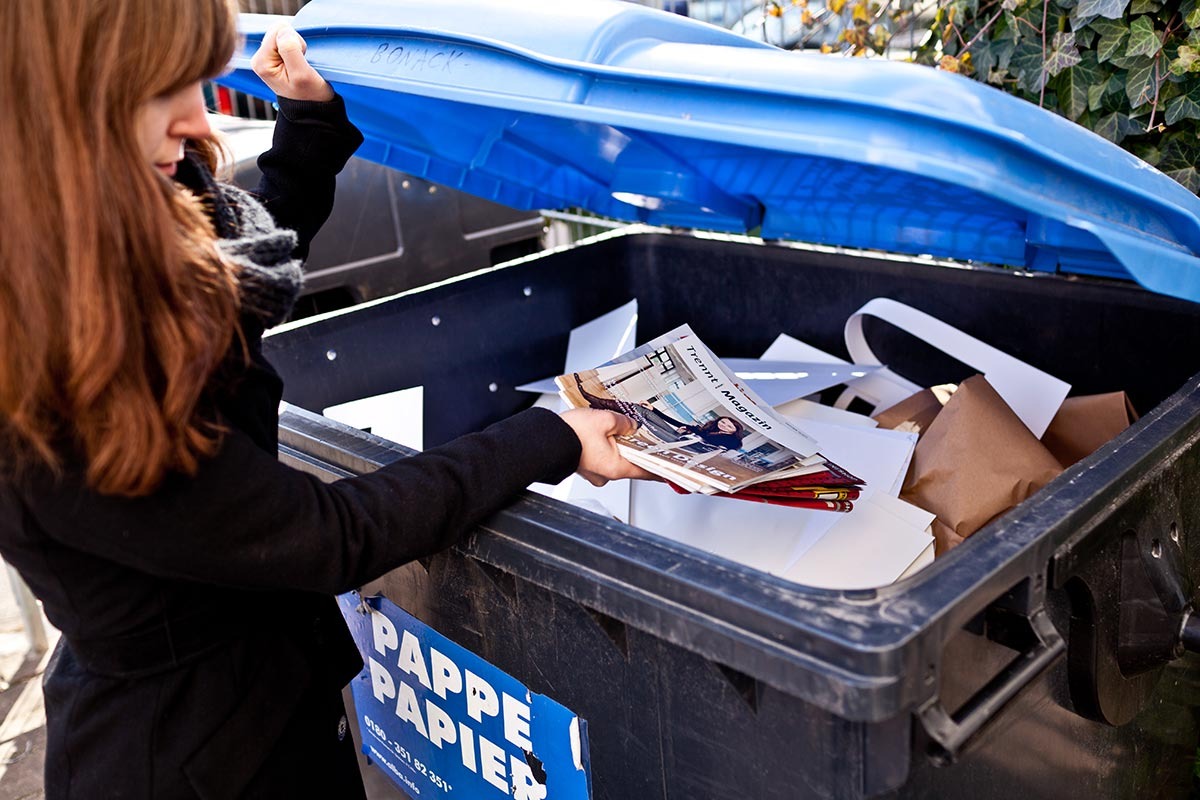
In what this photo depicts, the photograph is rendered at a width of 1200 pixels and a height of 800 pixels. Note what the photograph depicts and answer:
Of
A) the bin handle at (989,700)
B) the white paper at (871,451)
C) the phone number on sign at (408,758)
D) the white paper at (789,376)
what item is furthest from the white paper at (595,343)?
the bin handle at (989,700)

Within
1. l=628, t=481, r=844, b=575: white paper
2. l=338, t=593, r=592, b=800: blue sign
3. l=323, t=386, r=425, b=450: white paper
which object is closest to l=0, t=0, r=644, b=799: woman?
l=338, t=593, r=592, b=800: blue sign

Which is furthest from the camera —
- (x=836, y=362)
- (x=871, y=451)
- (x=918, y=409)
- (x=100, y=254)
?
(x=836, y=362)

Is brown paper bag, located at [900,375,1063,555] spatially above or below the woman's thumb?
below

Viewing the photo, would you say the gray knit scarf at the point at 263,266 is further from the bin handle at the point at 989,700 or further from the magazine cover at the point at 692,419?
the bin handle at the point at 989,700

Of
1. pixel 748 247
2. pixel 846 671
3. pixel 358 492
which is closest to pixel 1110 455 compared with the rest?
pixel 846 671

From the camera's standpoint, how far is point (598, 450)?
1.16 m

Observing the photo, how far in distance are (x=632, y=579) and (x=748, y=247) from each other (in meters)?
1.31

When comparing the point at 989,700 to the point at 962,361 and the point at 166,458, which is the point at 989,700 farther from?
the point at 962,361

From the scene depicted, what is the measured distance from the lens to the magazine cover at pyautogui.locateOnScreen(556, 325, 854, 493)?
1191 mm

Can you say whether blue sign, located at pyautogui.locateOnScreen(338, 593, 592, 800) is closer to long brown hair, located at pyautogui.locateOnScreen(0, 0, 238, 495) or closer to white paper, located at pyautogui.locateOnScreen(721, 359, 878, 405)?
long brown hair, located at pyautogui.locateOnScreen(0, 0, 238, 495)

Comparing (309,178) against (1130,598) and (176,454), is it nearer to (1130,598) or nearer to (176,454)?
(176,454)

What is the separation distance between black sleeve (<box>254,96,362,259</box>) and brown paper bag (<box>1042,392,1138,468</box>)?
113cm

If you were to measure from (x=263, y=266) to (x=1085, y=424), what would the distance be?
1.23 meters

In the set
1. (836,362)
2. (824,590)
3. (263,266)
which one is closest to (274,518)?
(263,266)
